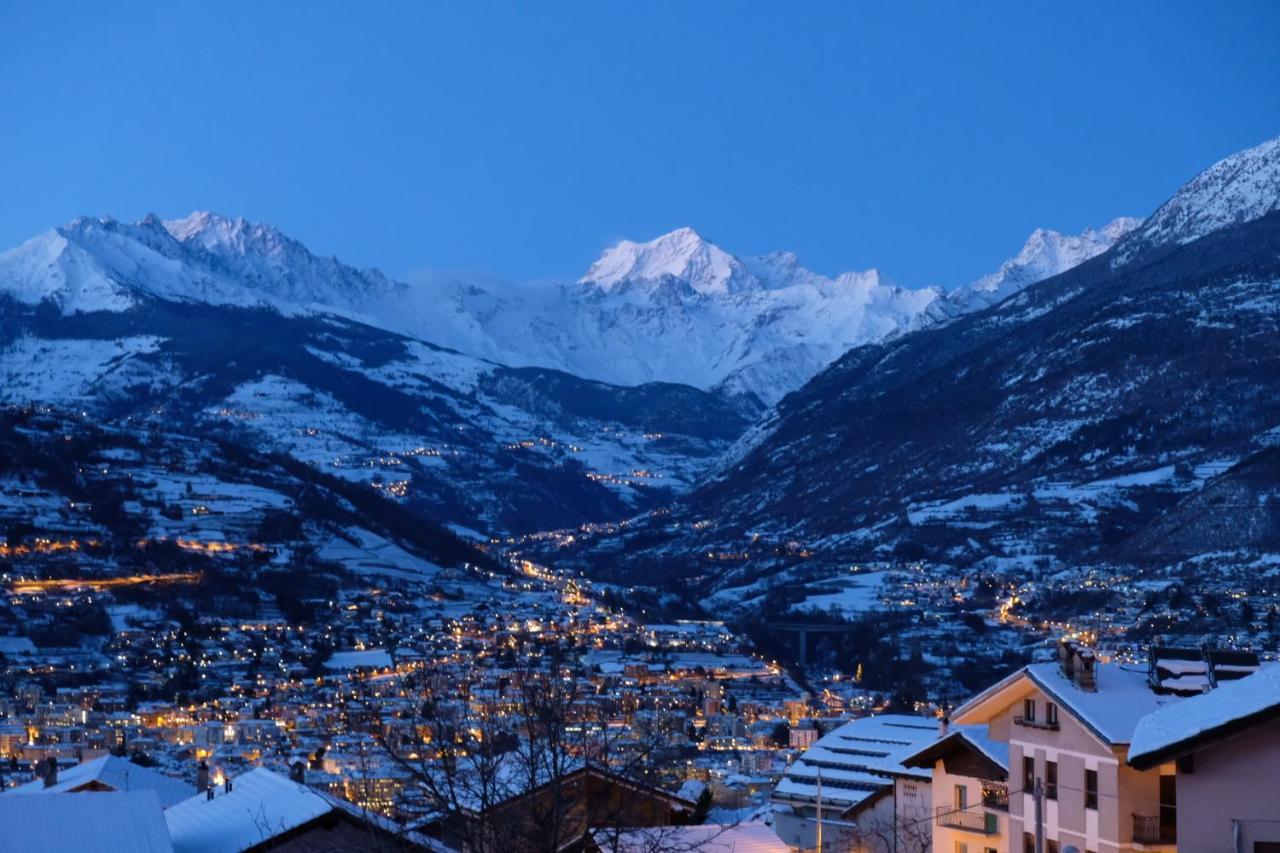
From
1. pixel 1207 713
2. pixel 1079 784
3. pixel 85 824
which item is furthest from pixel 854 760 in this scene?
pixel 1207 713

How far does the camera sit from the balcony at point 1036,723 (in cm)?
2112

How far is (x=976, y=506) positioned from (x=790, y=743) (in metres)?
119

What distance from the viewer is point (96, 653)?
354 ft

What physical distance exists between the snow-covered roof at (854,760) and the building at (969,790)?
408 centimetres

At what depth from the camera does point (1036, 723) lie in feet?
70.3

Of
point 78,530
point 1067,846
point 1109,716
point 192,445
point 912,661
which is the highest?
point 192,445

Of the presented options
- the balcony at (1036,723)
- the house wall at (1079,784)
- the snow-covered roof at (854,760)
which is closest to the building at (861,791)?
the snow-covered roof at (854,760)

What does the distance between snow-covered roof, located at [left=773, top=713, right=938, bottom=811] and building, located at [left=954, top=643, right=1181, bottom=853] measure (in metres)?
8.71

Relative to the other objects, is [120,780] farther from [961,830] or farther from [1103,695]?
[1103,695]

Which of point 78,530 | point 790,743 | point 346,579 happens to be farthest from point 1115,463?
point 790,743

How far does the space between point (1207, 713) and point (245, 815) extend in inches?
566

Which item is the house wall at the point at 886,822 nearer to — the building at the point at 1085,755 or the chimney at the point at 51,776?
the building at the point at 1085,755

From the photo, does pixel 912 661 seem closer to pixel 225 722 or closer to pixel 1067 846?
pixel 225 722

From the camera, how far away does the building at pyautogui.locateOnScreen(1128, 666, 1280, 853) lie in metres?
14.6
